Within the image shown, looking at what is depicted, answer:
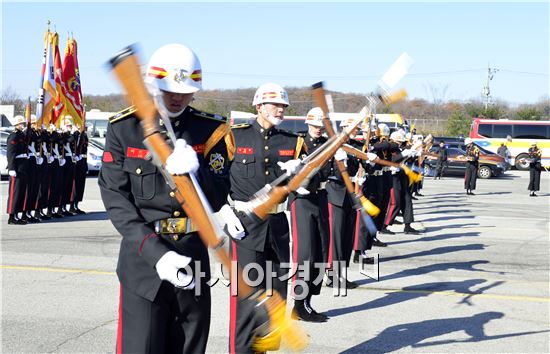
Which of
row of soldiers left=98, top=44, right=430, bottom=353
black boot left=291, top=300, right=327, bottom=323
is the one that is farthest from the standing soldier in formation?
row of soldiers left=98, top=44, right=430, bottom=353

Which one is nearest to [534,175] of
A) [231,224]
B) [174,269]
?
[231,224]

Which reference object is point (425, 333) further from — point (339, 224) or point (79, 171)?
point (79, 171)

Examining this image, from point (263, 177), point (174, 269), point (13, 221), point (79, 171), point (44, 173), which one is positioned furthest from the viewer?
point (79, 171)

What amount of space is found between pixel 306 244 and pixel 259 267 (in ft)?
5.53

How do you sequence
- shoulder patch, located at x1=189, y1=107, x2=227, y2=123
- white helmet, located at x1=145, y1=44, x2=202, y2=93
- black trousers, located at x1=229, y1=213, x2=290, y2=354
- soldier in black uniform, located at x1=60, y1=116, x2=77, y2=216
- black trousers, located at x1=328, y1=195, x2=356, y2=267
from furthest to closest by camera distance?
soldier in black uniform, located at x1=60, y1=116, x2=77, y2=216
black trousers, located at x1=328, y1=195, x2=356, y2=267
black trousers, located at x1=229, y1=213, x2=290, y2=354
shoulder patch, located at x1=189, y1=107, x2=227, y2=123
white helmet, located at x1=145, y1=44, x2=202, y2=93

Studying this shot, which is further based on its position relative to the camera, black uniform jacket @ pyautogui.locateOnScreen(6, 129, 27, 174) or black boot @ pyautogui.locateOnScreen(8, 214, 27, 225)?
black uniform jacket @ pyautogui.locateOnScreen(6, 129, 27, 174)

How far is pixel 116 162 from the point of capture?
370cm

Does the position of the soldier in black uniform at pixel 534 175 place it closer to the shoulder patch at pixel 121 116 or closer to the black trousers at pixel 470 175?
the black trousers at pixel 470 175

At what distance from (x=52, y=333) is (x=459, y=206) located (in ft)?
51.6

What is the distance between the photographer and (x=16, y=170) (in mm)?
13703

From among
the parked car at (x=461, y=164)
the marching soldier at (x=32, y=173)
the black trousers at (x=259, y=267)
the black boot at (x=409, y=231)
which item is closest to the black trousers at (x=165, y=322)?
the black trousers at (x=259, y=267)

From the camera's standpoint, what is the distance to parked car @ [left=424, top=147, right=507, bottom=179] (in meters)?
34.3

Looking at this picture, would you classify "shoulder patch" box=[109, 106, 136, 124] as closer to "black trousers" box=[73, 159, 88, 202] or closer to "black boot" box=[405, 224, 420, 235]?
"black boot" box=[405, 224, 420, 235]

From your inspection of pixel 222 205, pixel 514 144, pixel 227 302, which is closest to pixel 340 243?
pixel 227 302
